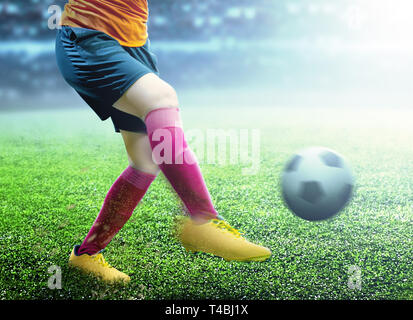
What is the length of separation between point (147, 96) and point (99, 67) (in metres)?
0.19

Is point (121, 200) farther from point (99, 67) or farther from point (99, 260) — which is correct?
point (99, 67)

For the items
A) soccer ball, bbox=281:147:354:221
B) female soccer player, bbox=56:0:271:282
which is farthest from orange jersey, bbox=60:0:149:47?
soccer ball, bbox=281:147:354:221

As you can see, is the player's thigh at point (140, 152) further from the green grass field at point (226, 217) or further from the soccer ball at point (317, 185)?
the soccer ball at point (317, 185)

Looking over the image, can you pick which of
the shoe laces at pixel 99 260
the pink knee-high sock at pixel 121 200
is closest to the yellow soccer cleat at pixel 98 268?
the shoe laces at pixel 99 260

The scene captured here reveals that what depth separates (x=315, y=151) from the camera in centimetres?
208

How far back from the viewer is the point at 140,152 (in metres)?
1.64

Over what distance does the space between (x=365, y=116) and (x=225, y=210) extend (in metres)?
4.80

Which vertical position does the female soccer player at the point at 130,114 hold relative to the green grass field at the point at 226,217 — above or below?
above

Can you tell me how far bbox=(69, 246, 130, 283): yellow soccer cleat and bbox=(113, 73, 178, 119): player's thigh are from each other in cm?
59

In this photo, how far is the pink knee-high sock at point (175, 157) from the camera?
57.2 inches

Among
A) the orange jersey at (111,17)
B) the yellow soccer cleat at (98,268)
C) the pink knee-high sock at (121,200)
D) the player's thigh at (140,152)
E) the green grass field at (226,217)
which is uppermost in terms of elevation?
the orange jersey at (111,17)

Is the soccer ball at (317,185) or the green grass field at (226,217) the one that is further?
the soccer ball at (317,185)
